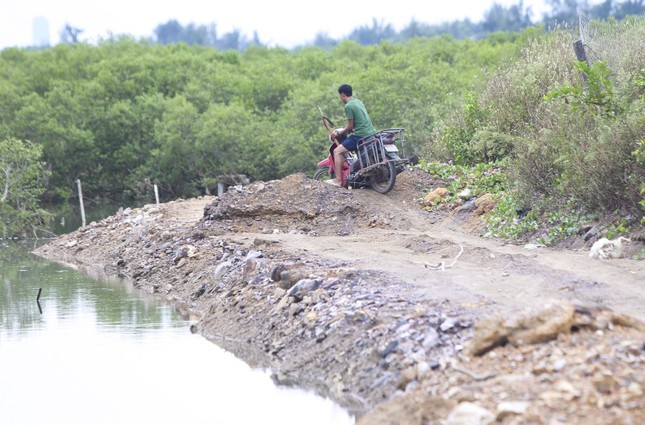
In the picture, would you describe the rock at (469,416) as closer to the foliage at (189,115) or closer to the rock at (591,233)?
the rock at (591,233)

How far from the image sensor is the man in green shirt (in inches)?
704

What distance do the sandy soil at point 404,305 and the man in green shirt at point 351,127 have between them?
0.65m

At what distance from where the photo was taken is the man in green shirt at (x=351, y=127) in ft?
58.6

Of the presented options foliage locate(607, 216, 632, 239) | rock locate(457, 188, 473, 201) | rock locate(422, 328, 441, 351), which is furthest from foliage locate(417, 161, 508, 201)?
rock locate(422, 328, 441, 351)

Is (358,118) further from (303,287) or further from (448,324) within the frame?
A: (448,324)

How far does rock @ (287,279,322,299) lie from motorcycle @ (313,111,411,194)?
604cm

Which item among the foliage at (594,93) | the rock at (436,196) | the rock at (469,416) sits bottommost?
the rock at (436,196)

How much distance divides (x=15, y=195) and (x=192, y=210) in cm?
747

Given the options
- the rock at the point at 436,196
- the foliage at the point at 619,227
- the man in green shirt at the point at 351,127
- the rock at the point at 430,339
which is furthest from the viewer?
the man in green shirt at the point at 351,127

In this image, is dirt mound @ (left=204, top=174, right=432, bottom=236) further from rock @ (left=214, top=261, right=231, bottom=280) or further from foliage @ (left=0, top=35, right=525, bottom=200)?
foliage @ (left=0, top=35, right=525, bottom=200)

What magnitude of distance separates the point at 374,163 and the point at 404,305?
328 inches

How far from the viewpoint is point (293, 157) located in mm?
40000

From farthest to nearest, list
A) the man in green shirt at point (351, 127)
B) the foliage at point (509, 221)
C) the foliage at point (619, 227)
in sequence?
the man in green shirt at point (351, 127), the foliage at point (509, 221), the foliage at point (619, 227)

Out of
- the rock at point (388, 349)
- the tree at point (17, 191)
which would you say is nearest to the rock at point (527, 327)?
the rock at point (388, 349)
